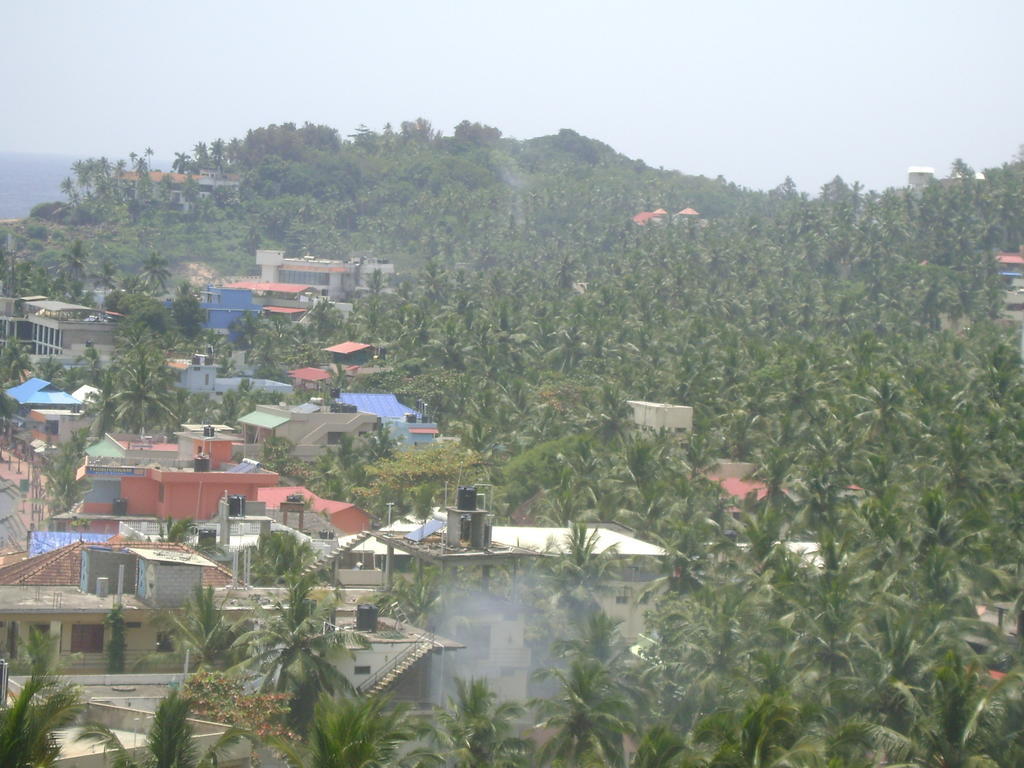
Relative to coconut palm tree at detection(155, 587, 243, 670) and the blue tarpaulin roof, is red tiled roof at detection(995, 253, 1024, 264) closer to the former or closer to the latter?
the blue tarpaulin roof

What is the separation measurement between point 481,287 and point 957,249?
29.4 m

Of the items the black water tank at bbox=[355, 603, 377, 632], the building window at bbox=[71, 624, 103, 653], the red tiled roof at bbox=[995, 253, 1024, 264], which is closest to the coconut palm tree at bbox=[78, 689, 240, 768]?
the black water tank at bbox=[355, 603, 377, 632]

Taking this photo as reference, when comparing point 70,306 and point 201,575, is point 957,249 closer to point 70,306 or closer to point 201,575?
point 70,306

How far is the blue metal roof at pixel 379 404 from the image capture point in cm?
7844

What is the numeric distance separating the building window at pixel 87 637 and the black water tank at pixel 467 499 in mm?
8716

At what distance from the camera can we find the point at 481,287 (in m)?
117

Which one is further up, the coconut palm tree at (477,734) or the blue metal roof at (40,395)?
the coconut palm tree at (477,734)

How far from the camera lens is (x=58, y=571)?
3700 cm

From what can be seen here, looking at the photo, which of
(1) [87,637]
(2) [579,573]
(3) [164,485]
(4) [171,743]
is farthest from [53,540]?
(4) [171,743]

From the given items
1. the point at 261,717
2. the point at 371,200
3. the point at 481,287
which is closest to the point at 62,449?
the point at 261,717

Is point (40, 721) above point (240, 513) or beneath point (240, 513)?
above

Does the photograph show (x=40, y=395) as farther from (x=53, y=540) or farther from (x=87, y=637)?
(x=87, y=637)

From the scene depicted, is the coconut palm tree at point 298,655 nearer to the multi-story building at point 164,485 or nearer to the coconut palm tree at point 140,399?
the multi-story building at point 164,485

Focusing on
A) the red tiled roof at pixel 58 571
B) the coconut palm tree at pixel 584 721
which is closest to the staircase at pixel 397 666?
the coconut palm tree at pixel 584 721
